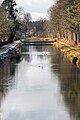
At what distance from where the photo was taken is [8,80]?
45969 mm

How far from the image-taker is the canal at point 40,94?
94.0 ft

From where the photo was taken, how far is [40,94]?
3644cm

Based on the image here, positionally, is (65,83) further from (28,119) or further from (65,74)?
(28,119)

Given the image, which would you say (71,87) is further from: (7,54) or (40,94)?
(7,54)

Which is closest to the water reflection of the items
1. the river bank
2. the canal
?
the canal

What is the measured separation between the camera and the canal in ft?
94.0

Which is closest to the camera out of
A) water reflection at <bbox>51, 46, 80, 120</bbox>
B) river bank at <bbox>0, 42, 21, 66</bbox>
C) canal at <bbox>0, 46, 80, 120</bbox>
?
canal at <bbox>0, 46, 80, 120</bbox>

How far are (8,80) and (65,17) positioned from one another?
58.2 m

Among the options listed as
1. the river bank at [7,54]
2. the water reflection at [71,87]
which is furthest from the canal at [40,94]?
the river bank at [7,54]

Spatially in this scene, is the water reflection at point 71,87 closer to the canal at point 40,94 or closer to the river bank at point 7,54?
the canal at point 40,94

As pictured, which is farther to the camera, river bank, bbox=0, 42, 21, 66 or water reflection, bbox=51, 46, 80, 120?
river bank, bbox=0, 42, 21, 66

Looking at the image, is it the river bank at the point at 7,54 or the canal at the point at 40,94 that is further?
the river bank at the point at 7,54

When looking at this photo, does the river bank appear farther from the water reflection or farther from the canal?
the canal

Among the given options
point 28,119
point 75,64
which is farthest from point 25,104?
point 75,64
